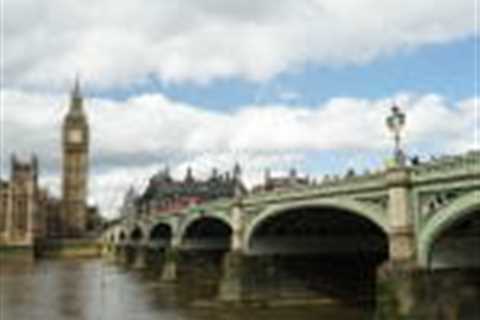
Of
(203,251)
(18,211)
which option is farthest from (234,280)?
(18,211)

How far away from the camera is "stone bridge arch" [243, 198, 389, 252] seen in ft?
129

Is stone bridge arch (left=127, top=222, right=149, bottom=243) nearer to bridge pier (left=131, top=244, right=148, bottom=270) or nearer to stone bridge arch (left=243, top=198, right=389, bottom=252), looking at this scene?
bridge pier (left=131, top=244, right=148, bottom=270)

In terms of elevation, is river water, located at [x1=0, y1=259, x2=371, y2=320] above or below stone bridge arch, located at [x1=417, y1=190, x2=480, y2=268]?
below

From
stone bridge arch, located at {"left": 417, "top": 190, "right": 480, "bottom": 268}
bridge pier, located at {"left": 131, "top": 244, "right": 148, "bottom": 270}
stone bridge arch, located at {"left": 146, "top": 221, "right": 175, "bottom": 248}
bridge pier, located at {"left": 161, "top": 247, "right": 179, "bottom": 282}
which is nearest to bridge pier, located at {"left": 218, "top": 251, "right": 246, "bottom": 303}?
stone bridge arch, located at {"left": 417, "top": 190, "right": 480, "bottom": 268}

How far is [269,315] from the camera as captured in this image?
161 feet

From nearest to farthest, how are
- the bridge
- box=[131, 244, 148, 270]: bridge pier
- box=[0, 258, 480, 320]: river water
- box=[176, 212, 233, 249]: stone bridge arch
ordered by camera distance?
the bridge → box=[0, 258, 480, 320]: river water → box=[176, 212, 233, 249]: stone bridge arch → box=[131, 244, 148, 270]: bridge pier

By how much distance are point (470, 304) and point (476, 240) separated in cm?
282

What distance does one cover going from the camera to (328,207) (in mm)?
45312

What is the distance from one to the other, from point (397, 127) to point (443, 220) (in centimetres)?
426

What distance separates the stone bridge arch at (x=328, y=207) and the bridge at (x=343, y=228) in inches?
2.1

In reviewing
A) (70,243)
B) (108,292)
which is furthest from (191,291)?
(70,243)

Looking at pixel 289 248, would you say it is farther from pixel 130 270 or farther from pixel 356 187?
pixel 130 270

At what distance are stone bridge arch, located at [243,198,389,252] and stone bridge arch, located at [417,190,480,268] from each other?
2183 millimetres

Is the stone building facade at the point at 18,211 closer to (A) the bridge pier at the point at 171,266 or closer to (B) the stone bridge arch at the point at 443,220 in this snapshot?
(A) the bridge pier at the point at 171,266
